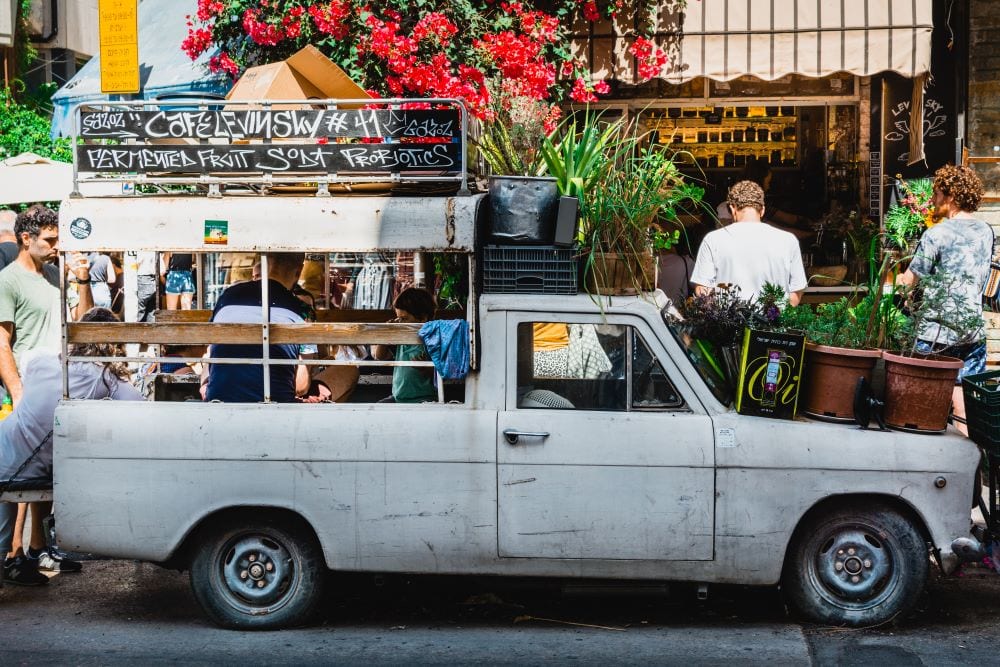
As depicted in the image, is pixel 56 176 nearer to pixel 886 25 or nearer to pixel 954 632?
pixel 886 25

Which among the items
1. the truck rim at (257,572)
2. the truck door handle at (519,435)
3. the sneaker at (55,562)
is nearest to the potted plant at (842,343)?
the truck door handle at (519,435)

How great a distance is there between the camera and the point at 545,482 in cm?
518

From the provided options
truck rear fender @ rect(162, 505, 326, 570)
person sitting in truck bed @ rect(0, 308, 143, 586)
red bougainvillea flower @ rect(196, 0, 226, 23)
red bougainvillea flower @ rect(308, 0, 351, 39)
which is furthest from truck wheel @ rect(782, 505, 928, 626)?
red bougainvillea flower @ rect(196, 0, 226, 23)

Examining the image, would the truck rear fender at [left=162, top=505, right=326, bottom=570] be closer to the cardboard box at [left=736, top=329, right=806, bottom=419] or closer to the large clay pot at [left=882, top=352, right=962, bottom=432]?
the cardboard box at [left=736, top=329, right=806, bottom=419]

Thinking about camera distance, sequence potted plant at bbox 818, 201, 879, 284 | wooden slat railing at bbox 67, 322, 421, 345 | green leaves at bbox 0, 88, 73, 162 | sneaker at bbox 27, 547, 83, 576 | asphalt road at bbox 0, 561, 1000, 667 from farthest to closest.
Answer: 1. green leaves at bbox 0, 88, 73, 162
2. potted plant at bbox 818, 201, 879, 284
3. sneaker at bbox 27, 547, 83, 576
4. wooden slat railing at bbox 67, 322, 421, 345
5. asphalt road at bbox 0, 561, 1000, 667

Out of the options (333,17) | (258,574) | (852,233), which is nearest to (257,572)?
(258,574)

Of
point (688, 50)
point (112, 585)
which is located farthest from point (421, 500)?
point (688, 50)

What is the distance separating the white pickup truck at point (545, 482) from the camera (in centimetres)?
514

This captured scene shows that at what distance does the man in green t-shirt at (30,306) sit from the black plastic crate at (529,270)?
293 cm

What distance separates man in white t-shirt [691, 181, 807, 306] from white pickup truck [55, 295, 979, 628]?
1.81 m

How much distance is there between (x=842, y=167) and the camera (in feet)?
35.3

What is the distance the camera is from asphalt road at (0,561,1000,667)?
5133mm

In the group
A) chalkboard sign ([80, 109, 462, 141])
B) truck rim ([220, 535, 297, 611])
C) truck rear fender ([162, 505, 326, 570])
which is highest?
chalkboard sign ([80, 109, 462, 141])

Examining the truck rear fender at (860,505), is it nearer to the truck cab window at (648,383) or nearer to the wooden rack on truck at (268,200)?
the truck cab window at (648,383)
